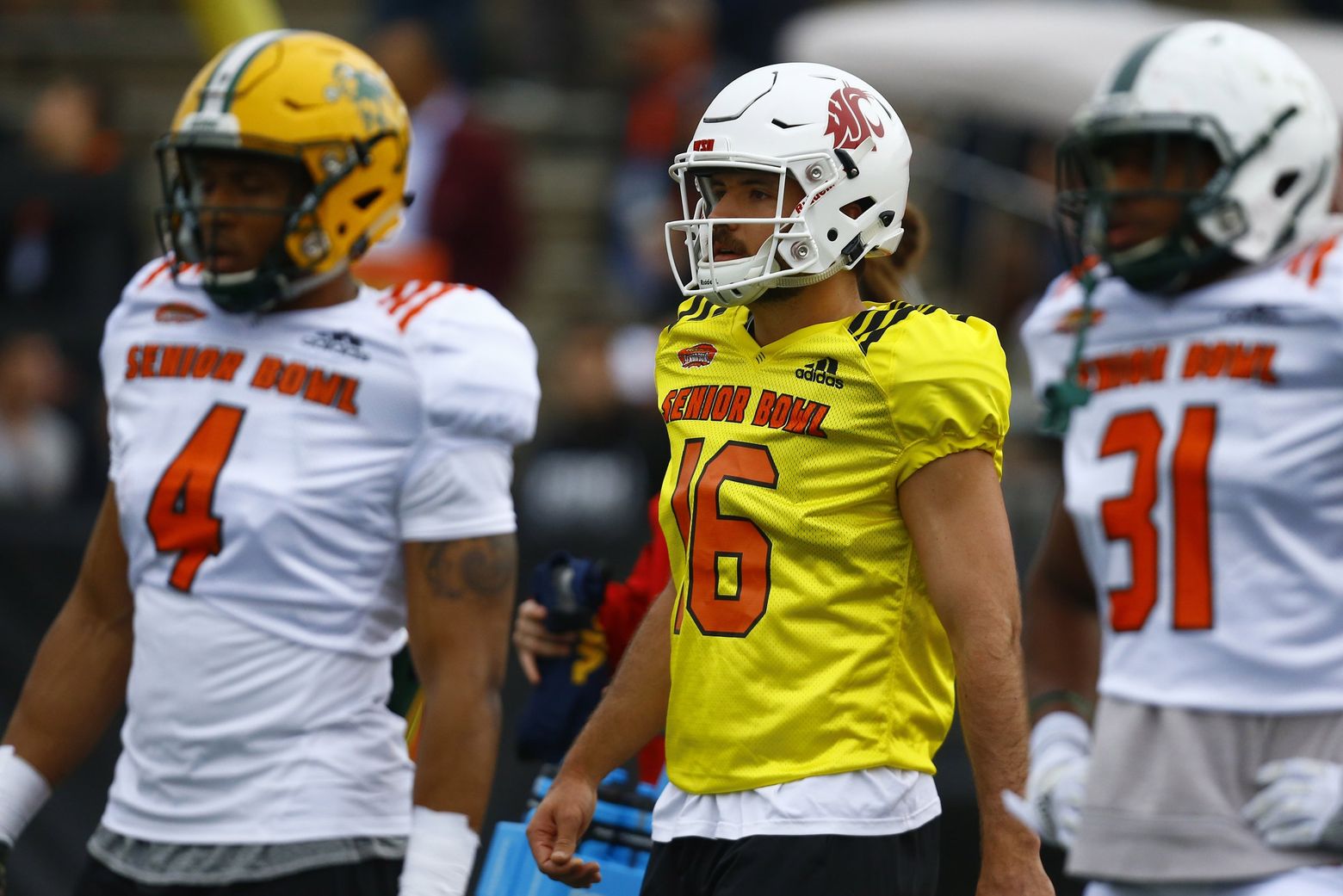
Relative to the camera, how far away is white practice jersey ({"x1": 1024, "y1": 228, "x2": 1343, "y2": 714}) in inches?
130

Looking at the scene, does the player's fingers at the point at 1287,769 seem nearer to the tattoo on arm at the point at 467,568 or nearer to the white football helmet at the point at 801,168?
the white football helmet at the point at 801,168

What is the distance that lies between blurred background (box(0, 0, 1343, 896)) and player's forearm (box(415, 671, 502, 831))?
2222 millimetres

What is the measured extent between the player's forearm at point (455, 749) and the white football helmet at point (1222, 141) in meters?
1.34

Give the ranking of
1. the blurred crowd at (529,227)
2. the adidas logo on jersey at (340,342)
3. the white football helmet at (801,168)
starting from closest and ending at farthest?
1. the white football helmet at (801,168)
2. the adidas logo on jersey at (340,342)
3. the blurred crowd at (529,227)

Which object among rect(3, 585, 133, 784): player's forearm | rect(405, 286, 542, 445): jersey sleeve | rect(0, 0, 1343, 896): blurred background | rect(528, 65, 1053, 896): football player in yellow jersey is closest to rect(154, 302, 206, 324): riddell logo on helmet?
rect(405, 286, 542, 445): jersey sleeve

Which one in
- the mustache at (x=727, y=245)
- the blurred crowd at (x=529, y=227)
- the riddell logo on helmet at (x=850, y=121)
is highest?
the riddell logo on helmet at (x=850, y=121)

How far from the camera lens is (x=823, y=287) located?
11.3 ft

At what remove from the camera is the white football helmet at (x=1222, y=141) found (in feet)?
11.5

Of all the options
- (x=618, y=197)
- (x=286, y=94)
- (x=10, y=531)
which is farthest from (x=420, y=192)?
(x=286, y=94)

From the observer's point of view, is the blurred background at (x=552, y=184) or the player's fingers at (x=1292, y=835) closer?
the player's fingers at (x=1292, y=835)

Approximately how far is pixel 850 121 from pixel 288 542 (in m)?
1.26

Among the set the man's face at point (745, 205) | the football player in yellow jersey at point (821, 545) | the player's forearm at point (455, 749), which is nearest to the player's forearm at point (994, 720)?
the football player in yellow jersey at point (821, 545)

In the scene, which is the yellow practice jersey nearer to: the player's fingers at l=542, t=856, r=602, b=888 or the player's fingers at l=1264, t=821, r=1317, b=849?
the player's fingers at l=542, t=856, r=602, b=888

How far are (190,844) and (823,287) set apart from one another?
1.47 meters
